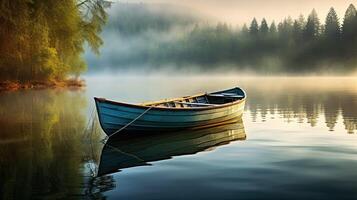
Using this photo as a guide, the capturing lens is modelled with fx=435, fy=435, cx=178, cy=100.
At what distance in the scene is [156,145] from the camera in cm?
1498

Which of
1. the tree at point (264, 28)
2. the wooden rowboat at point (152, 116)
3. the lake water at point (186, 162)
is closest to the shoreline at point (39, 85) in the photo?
the lake water at point (186, 162)

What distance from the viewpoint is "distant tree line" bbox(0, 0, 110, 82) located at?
35.3 metres

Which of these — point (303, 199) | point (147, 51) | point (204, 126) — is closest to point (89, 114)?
point (204, 126)

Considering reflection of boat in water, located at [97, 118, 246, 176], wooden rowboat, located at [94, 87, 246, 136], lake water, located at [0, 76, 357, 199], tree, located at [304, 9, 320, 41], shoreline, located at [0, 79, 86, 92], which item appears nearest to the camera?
lake water, located at [0, 76, 357, 199]

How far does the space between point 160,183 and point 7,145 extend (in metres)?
7.11

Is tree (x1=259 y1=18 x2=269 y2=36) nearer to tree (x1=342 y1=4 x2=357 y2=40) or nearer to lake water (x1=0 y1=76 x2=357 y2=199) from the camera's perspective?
tree (x1=342 y1=4 x2=357 y2=40)

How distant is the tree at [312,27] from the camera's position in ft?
371

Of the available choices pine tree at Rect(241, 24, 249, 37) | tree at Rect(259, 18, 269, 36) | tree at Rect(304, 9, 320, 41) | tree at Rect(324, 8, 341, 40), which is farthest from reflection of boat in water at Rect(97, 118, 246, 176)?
pine tree at Rect(241, 24, 249, 37)

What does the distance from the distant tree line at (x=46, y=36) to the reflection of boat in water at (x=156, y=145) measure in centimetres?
2186

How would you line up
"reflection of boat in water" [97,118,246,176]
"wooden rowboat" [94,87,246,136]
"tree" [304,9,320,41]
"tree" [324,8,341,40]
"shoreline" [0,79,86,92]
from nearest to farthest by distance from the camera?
"reflection of boat in water" [97,118,246,176], "wooden rowboat" [94,87,246,136], "shoreline" [0,79,86,92], "tree" [324,8,341,40], "tree" [304,9,320,41]

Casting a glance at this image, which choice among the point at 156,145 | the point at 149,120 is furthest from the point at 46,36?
the point at 156,145

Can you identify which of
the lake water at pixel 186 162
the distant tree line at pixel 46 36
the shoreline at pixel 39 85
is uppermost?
the distant tree line at pixel 46 36

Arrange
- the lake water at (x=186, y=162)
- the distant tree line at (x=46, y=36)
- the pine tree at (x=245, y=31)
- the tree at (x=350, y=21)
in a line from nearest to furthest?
1. the lake water at (x=186, y=162)
2. the distant tree line at (x=46, y=36)
3. the tree at (x=350, y=21)
4. the pine tree at (x=245, y=31)

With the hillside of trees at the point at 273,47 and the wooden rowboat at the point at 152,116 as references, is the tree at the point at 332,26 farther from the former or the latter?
the wooden rowboat at the point at 152,116
